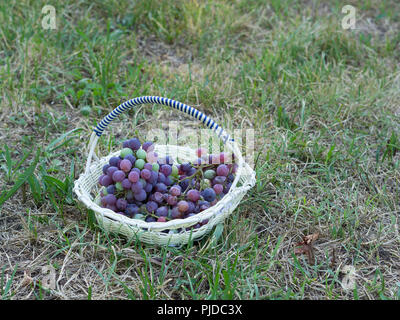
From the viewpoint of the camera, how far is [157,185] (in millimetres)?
1907

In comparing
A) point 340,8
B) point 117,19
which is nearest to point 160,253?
point 117,19

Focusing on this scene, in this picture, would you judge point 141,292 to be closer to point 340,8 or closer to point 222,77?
point 222,77

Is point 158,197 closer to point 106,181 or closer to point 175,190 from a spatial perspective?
point 175,190

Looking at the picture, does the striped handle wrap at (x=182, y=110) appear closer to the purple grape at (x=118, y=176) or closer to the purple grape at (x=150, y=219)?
the purple grape at (x=118, y=176)

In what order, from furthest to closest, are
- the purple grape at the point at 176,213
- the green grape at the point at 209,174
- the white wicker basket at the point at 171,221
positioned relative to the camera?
the green grape at the point at 209,174 → the purple grape at the point at 176,213 → the white wicker basket at the point at 171,221

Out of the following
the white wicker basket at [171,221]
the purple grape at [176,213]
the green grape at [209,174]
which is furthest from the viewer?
the green grape at [209,174]

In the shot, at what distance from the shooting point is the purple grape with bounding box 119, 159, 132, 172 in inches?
73.0

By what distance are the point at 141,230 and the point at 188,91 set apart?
1152 millimetres

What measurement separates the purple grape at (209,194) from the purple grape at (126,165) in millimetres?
302

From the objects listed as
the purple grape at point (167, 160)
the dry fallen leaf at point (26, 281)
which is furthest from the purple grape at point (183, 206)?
the dry fallen leaf at point (26, 281)

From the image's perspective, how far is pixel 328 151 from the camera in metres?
2.41

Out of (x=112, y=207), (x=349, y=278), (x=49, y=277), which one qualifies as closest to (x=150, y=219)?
(x=112, y=207)

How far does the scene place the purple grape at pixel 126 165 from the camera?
1.85 meters

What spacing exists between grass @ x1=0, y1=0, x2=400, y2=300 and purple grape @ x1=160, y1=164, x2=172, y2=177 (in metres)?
0.30
